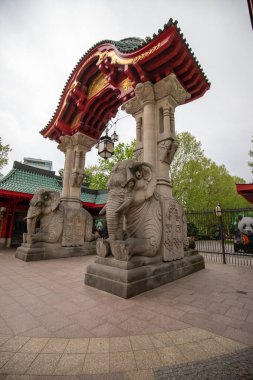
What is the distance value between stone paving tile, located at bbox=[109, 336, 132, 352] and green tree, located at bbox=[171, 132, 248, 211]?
583 inches

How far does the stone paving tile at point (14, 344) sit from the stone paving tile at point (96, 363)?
2.37ft

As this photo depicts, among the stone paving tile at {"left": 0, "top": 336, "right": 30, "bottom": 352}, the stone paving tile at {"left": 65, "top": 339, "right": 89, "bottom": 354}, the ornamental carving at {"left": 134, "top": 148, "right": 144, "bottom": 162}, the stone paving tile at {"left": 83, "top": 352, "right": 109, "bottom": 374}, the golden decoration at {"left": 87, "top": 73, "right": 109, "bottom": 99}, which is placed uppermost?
the golden decoration at {"left": 87, "top": 73, "right": 109, "bottom": 99}

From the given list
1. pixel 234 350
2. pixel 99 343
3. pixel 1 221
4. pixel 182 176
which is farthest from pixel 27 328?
pixel 182 176

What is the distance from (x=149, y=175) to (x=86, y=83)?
712 cm

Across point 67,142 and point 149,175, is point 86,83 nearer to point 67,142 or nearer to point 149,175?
point 67,142

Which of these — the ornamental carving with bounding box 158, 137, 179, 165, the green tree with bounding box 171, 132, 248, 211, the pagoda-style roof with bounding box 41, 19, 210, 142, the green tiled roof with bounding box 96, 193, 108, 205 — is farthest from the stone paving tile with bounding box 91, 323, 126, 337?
the green tree with bounding box 171, 132, 248, 211

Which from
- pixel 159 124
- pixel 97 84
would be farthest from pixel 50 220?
pixel 97 84

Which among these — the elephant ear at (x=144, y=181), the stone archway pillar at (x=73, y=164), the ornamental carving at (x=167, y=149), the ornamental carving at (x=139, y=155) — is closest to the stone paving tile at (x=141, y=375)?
the elephant ear at (x=144, y=181)

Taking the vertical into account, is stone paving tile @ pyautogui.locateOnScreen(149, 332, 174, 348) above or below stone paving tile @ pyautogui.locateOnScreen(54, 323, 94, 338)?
above

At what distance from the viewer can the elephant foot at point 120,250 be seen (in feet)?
11.5

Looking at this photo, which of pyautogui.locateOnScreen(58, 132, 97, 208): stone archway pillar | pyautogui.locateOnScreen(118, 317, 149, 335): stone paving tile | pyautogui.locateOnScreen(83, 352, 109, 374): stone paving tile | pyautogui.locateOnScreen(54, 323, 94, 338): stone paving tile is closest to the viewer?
pyautogui.locateOnScreen(83, 352, 109, 374): stone paving tile

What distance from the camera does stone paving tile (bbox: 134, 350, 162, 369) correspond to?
1.60 meters

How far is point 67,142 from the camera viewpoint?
9.30 metres

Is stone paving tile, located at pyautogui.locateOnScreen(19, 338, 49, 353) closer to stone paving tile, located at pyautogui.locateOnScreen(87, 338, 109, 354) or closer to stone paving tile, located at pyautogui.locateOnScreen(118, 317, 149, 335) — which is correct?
stone paving tile, located at pyautogui.locateOnScreen(87, 338, 109, 354)
